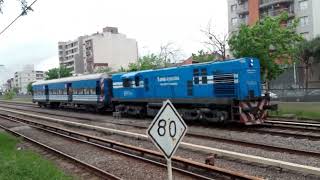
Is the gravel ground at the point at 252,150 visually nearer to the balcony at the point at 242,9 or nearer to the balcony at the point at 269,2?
the balcony at the point at 269,2

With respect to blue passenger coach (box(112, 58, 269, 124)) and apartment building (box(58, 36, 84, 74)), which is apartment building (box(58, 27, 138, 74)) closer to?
apartment building (box(58, 36, 84, 74))

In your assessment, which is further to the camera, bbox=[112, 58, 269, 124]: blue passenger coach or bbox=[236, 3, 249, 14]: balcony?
bbox=[236, 3, 249, 14]: balcony

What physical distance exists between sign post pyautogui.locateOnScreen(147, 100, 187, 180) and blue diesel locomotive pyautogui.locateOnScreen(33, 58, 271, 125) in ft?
45.1

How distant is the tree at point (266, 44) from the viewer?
122ft

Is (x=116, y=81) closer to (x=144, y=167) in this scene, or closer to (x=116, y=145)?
(x=116, y=145)

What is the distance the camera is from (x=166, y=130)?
823 centimetres

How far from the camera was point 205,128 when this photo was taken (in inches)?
912

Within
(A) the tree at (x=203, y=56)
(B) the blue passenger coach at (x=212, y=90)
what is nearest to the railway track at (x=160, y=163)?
(B) the blue passenger coach at (x=212, y=90)

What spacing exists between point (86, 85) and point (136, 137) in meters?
20.3

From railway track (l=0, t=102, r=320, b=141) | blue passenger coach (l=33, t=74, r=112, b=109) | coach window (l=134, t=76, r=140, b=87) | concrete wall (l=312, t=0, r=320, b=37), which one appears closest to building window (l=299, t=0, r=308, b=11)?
concrete wall (l=312, t=0, r=320, b=37)

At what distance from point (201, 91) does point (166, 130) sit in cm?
1587

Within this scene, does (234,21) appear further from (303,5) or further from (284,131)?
(284,131)

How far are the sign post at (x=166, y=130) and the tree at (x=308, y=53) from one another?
177ft

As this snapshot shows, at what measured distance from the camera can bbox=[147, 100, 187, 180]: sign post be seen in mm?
8156
